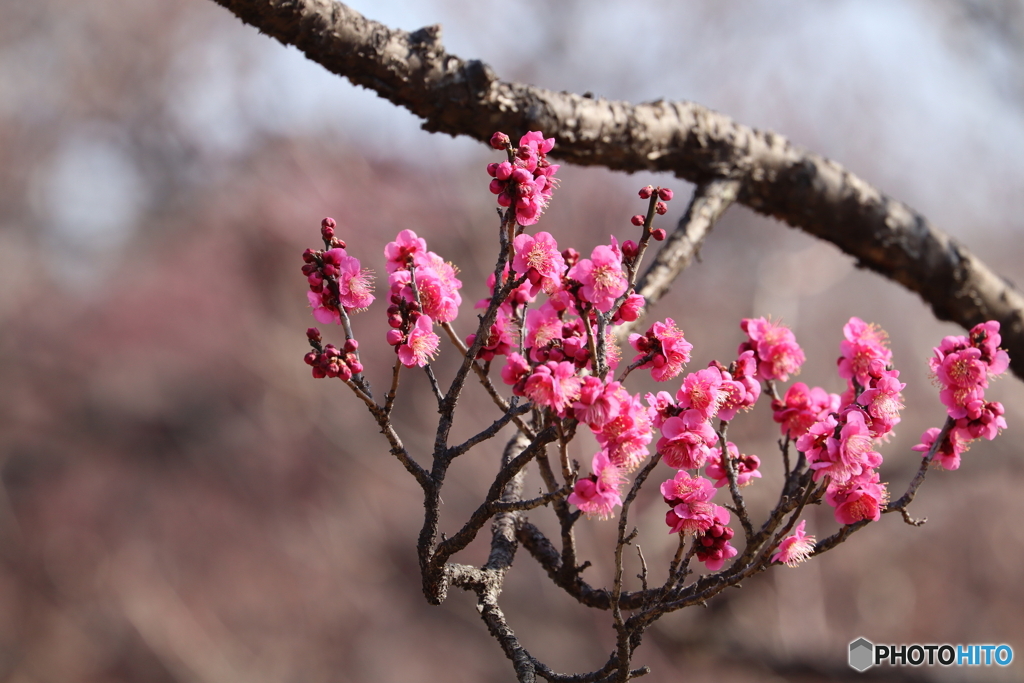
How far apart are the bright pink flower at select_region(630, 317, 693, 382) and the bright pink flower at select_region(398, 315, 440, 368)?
19 cm

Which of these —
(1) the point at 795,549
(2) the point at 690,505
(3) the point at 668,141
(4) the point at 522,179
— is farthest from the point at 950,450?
(3) the point at 668,141

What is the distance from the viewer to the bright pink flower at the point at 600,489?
579 mm

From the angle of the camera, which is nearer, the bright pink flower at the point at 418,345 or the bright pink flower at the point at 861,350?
the bright pink flower at the point at 418,345

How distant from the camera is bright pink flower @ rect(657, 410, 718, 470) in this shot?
1.81 ft

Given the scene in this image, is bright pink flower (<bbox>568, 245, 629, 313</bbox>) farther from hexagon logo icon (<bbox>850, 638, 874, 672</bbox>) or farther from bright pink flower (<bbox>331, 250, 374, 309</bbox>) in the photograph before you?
hexagon logo icon (<bbox>850, 638, 874, 672</bbox>)

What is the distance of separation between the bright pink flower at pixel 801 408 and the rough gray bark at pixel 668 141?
1.98 feet

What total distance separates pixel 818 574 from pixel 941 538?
886 millimetres

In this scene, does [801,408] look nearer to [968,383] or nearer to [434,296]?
[968,383]

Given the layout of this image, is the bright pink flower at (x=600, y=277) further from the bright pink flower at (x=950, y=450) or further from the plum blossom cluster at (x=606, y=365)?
the bright pink flower at (x=950, y=450)

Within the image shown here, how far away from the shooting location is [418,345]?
569 millimetres

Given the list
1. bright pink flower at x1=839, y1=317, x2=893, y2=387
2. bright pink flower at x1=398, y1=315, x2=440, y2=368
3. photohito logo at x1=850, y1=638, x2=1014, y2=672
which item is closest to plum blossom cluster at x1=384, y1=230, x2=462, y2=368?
bright pink flower at x1=398, y1=315, x2=440, y2=368

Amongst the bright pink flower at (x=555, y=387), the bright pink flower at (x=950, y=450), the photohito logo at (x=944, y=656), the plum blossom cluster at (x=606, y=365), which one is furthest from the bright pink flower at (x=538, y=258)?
the photohito logo at (x=944, y=656)

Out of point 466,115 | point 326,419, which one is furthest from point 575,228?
point 466,115

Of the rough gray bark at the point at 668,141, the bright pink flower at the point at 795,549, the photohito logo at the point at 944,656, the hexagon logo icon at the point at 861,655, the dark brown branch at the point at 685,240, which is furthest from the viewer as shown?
the hexagon logo icon at the point at 861,655
